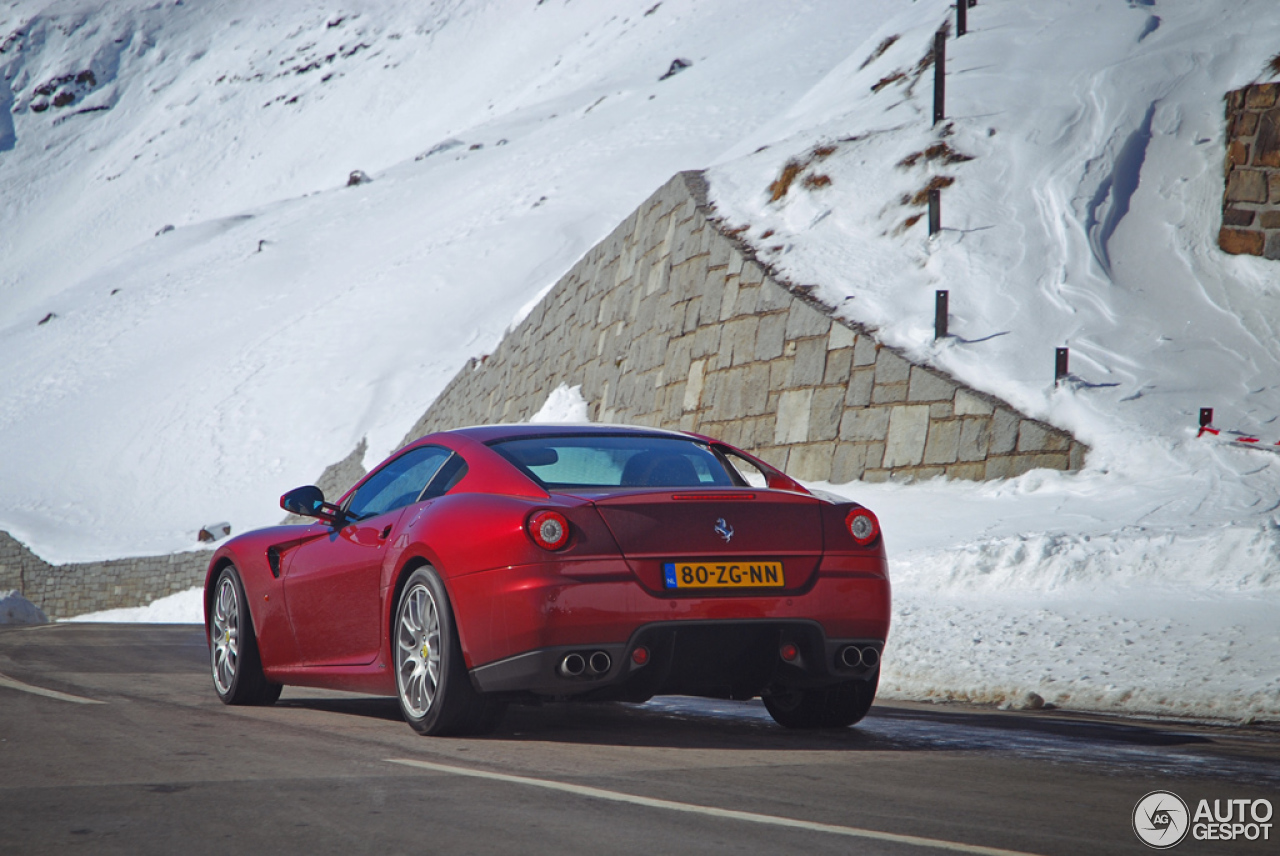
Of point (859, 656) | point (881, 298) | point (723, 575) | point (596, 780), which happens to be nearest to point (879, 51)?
point (881, 298)

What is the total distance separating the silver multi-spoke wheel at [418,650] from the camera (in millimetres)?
4734

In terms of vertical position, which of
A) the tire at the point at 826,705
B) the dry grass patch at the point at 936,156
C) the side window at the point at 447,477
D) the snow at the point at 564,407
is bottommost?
the tire at the point at 826,705

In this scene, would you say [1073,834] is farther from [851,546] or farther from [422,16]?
[422,16]

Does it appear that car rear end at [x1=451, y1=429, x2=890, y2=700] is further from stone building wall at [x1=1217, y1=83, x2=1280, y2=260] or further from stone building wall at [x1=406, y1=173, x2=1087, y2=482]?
stone building wall at [x1=1217, y1=83, x2=1280, y2=260]

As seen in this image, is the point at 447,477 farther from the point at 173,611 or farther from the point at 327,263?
the point at 327,263

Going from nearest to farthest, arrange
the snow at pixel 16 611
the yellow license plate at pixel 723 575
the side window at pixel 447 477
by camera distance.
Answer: the yellow license plate at pixel 723 575 < the side window at pixel 447 477 < the snow at pixel 16 611

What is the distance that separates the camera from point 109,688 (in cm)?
673

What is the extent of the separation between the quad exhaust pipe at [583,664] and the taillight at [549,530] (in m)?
0.39

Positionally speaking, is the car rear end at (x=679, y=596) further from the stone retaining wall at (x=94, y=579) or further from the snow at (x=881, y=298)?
the stone retaining wall at (x=94, y=579)

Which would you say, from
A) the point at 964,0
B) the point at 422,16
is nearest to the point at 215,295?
the point at 964,0

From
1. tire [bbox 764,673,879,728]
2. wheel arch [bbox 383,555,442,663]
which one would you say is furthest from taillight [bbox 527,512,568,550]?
tire [bbox 764,673,879,728]

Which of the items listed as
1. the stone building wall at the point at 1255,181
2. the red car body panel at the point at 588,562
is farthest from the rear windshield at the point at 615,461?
the stone building wall at the point at 1255,181

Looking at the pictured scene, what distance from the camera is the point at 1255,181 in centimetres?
1388

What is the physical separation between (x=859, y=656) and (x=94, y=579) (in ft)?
93.4
